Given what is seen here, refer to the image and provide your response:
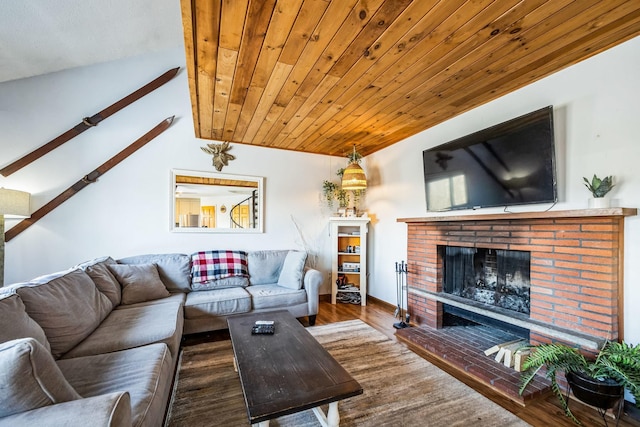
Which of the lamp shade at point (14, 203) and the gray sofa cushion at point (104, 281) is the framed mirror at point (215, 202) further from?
the lamp shade at point (14, 203)

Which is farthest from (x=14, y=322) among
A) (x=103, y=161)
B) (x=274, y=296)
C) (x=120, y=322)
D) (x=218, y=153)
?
(x=218, y=153)

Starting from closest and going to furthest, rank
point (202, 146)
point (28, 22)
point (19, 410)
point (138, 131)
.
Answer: point (19, 410) < point (28, 22) < point (138, 131) < point (202, 146)

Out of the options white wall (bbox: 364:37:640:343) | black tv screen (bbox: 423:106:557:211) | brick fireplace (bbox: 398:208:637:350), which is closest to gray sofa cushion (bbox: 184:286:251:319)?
brick fireplace (bbox: 398:208:637:350)

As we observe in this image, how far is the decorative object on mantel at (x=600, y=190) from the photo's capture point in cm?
184

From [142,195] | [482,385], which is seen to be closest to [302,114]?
[142,195]

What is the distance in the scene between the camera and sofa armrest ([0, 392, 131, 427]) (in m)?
0.81

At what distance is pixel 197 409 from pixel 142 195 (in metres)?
2.59

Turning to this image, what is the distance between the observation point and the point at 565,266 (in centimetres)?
199

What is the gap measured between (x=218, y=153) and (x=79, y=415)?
328 centimetres

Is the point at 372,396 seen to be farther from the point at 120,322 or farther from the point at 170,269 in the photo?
the point at 170,269

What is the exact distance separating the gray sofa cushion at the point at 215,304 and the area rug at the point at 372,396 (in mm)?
331

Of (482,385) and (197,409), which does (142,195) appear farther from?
(482,385)

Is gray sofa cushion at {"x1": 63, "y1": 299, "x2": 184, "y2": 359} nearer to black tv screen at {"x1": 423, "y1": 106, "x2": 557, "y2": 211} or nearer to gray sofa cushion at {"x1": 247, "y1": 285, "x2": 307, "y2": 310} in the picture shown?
gray sofa cushion at {"x1": 247, "y1": 285, "x2": 307, "y2": 310}

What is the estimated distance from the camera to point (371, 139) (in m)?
3.76
